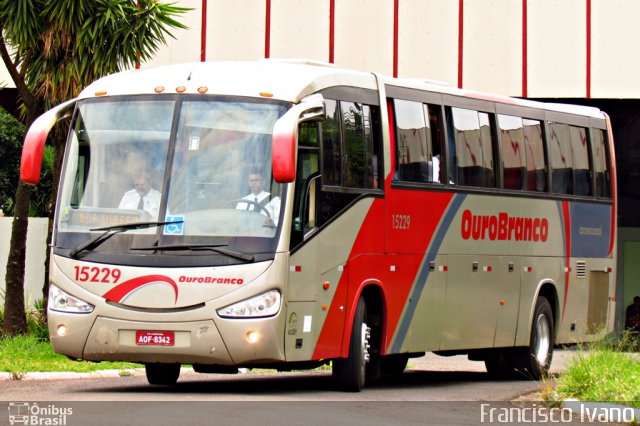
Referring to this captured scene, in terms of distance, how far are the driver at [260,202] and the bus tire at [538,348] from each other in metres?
6.55

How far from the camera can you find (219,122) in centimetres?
1361

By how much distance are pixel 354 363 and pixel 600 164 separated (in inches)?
289

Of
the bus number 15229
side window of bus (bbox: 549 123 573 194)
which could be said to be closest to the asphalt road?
the bus number 15229

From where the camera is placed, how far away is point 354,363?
1447cm

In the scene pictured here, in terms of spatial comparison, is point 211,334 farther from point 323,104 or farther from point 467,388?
point 467,388

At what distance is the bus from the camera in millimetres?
13117

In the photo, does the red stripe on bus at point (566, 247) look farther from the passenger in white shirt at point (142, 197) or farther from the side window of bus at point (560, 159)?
the passenger in white shirt at point (142, 197)

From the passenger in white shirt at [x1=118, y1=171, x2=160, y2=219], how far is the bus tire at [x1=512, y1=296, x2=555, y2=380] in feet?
23.0

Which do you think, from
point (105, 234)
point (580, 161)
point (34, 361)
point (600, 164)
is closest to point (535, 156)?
point (580, 161)

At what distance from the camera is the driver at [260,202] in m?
13.3

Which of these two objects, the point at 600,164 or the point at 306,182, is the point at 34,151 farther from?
the point at 600,164

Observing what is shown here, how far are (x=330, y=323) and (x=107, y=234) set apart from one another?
227cm

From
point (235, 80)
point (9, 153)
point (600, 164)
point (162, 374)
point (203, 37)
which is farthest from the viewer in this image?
point (9, 153)

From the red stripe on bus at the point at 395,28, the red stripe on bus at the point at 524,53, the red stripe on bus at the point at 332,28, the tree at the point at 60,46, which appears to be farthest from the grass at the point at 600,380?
the red stripe on bus at the point at 332,28
